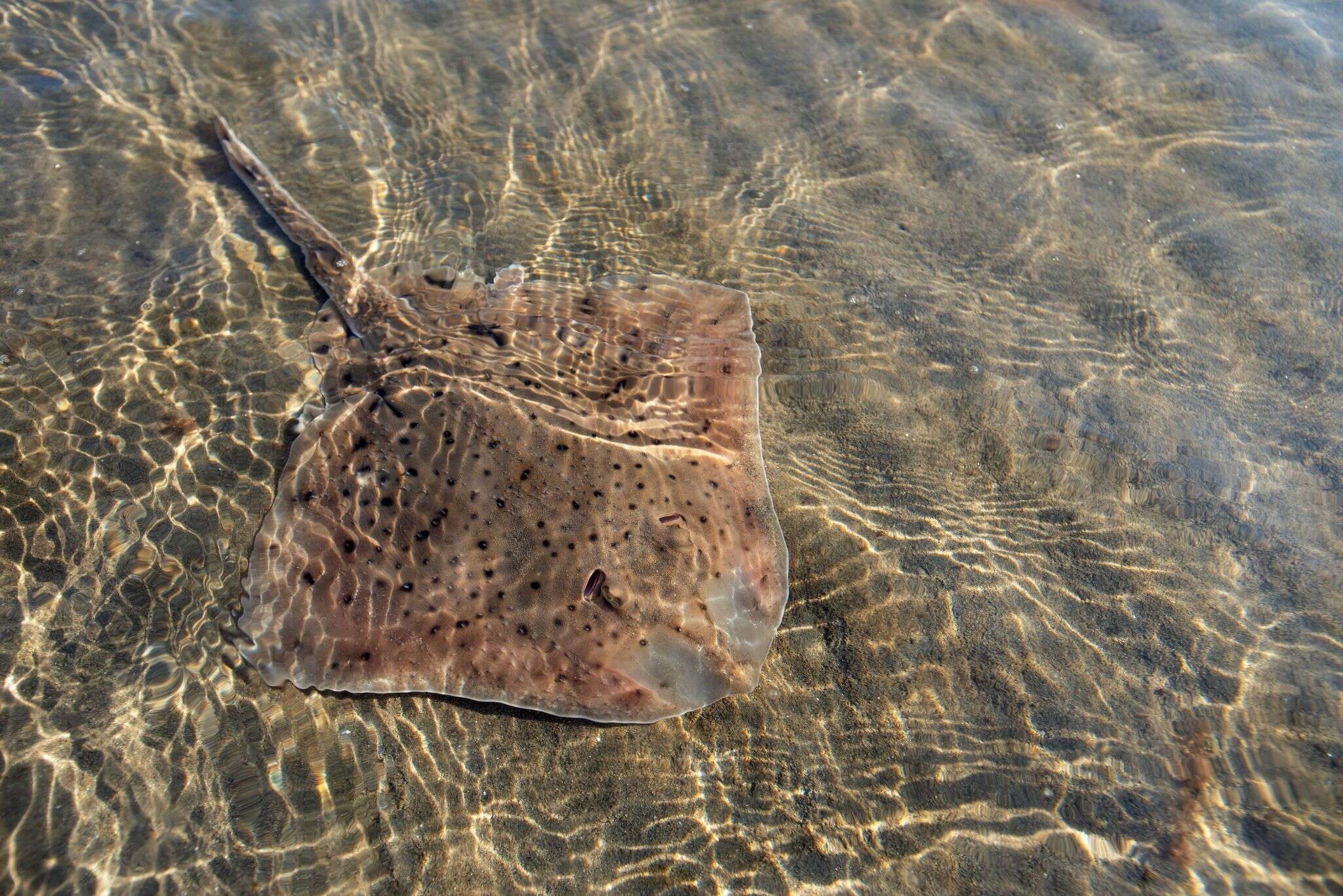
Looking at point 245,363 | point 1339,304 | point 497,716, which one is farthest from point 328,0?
point 1339,304

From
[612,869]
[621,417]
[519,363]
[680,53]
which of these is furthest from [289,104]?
[612,869]

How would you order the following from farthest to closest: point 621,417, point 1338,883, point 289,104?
point 289,104
point 621,417
point 1338,883

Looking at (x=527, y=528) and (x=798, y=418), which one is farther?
(x=798, y=418)

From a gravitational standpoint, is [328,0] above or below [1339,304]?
above

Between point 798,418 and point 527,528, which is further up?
point 527,528

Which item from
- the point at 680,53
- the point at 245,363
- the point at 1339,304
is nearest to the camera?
the point at 245,363

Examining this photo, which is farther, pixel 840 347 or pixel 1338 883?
pixel 840 347

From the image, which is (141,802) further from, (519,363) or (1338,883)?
(1338,883)

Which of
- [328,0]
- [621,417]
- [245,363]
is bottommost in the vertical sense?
[245,363]
